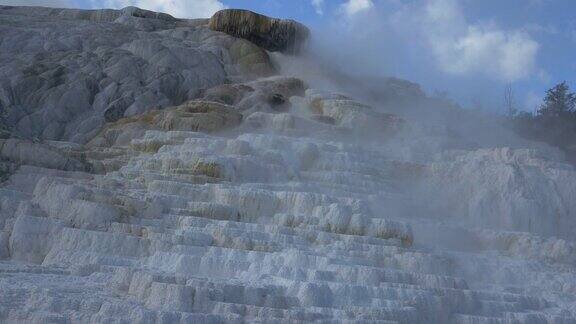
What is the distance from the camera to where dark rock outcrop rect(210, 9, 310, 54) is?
111 feet

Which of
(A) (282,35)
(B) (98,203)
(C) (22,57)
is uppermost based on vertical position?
(A) (282,35)

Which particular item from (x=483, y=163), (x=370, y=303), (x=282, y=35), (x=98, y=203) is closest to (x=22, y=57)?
(x=282, y=35)

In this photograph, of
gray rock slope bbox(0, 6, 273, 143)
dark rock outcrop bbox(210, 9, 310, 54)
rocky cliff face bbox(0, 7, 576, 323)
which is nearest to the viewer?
rocky cliff face bbox(0, 7, 576, 323)

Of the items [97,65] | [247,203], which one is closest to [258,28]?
[97,65]

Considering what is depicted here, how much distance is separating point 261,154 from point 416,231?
4452 millimetres

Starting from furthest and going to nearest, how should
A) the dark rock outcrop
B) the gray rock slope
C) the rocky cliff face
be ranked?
the dark rock outcrop
the gray rock slope
the rocky cliff face

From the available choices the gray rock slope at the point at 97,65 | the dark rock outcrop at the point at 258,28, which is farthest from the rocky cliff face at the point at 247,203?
the dark rock outcrop at the point at 258,28

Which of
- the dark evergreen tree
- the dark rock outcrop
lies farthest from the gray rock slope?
the dark evergreen tree

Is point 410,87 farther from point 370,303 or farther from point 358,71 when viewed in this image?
point 370,303

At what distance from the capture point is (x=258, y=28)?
1340 inches

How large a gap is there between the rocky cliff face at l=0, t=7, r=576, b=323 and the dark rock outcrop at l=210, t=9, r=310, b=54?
12.3 ft

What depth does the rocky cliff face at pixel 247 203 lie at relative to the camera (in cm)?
1252

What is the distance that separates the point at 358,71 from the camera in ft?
119

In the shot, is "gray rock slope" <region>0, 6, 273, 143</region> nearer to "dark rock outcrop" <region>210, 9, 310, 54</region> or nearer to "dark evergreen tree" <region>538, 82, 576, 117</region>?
"dark rock outcrop" <region>210, 9, 310, 54</region>
